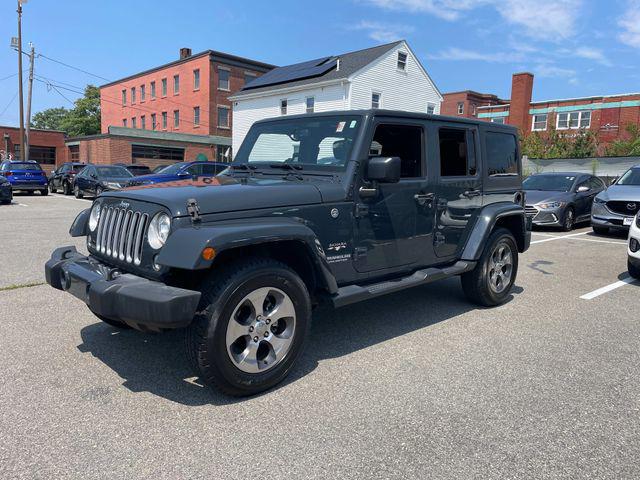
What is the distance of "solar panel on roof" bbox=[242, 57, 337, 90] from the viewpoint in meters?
30.6

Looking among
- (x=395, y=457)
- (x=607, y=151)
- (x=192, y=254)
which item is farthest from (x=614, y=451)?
(x=607, y=151)

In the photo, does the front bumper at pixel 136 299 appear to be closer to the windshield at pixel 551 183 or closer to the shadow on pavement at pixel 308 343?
the shadow on pavement at pixel 308 343

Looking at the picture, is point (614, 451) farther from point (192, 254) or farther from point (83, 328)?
point (83, 328)

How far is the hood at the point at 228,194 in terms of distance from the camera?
10.5ft

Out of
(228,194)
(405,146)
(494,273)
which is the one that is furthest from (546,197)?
(228,194)

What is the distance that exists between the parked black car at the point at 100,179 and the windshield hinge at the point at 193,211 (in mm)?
15674

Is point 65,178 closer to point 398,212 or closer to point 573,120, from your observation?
point 398,212

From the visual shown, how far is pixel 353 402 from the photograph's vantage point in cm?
325

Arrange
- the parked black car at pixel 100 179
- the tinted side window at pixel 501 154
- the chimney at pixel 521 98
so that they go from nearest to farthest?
the tinted side window at pixel 501 154 < the parked black car at pixel 100 179 < the chimney at pixel 521 98

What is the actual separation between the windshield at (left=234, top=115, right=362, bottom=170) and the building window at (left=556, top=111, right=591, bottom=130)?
146ft

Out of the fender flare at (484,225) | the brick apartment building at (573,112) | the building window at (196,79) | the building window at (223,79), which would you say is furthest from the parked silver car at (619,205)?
the building window at (196,79)

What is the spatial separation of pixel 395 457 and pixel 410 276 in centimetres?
207

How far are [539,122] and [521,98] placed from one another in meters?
2.89

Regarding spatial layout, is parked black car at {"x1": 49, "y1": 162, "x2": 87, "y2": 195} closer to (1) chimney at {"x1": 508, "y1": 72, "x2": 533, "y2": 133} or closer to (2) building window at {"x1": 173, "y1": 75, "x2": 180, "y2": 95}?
(2) building window at {"x1": 173, "y1": 75, "x2": 180, "y2": 95}
